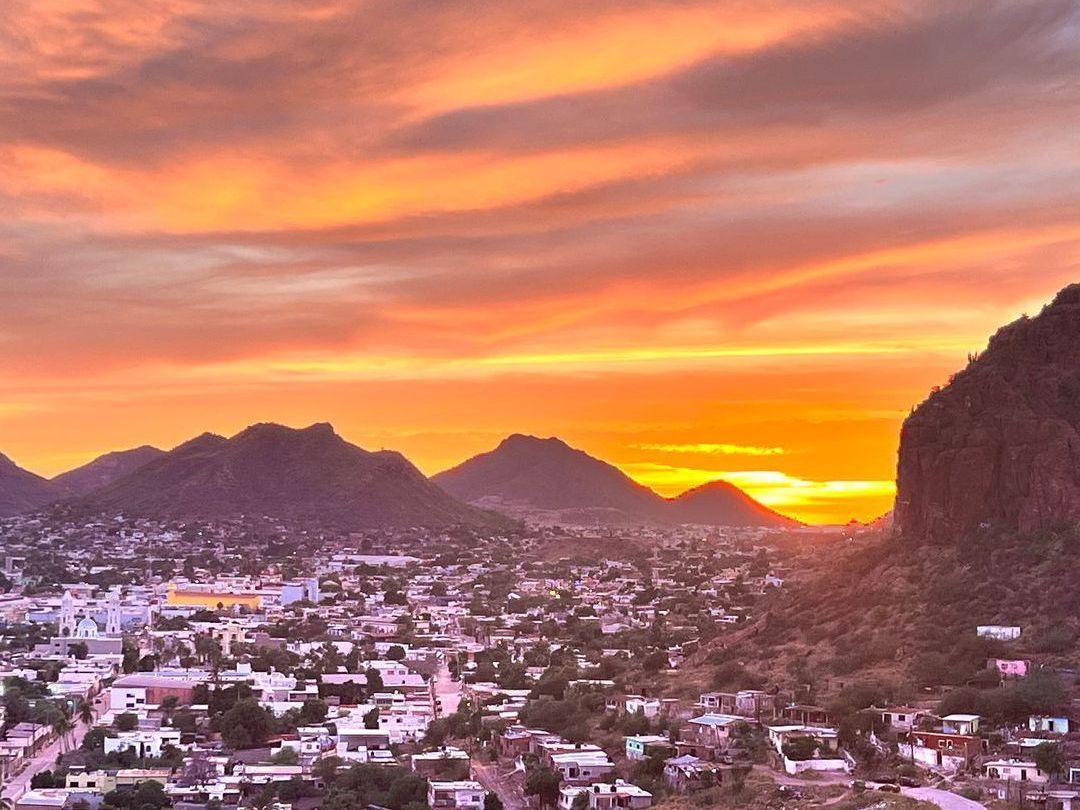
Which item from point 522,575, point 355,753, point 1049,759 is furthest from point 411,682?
point 522,575

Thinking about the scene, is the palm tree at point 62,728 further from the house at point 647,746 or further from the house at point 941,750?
the house at point 941,750

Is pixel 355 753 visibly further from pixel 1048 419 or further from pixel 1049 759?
pixel 1048 419

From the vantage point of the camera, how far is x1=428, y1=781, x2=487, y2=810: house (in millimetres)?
38375

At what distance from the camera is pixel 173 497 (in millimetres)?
165875

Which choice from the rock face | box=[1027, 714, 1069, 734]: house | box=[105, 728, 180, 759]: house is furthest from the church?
box=[1027, 714, 1069, 734]: house

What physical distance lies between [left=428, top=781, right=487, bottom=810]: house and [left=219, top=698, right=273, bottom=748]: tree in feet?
35.4

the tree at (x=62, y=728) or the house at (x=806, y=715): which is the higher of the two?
the house at (x=806, y=715)

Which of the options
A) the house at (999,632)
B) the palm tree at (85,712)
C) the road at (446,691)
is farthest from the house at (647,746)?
the palm tree at (85,712)

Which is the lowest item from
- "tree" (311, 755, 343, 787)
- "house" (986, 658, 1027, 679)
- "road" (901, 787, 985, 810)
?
"tree" (311, 755, 343, 787)

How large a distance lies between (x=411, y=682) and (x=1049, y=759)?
31.3 meters

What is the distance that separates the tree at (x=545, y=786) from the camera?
127 ft

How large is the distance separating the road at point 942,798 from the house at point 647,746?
24.8ft

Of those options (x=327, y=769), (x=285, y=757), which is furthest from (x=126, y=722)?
(x=327, y=769)

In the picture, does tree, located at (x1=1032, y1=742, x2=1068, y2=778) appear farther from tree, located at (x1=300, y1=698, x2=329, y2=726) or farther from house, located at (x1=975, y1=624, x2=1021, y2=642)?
tree, located at (x1=300, y1=698, x2=329, y2=726)
